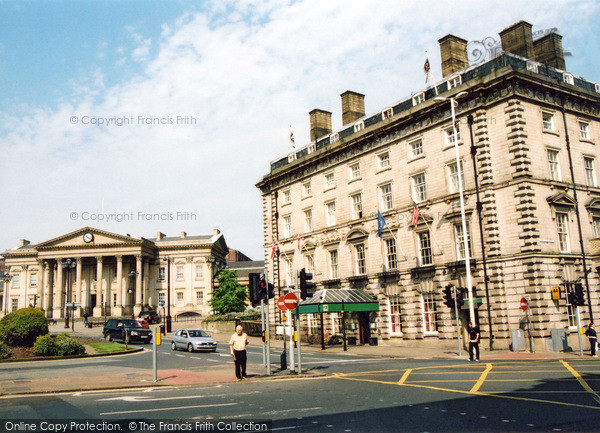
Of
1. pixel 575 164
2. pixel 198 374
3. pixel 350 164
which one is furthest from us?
pixel 350 164

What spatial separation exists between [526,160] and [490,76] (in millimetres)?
5920

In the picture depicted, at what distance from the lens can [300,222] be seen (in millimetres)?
49562

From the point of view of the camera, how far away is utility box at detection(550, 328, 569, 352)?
2909cm

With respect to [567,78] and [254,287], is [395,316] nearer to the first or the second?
[567,78]

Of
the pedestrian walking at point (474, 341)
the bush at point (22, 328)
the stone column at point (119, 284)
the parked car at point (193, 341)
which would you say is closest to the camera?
the pedestrian walking at point (474, 341)

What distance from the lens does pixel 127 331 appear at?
38750 millimetres

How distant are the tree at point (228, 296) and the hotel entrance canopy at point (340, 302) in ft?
109

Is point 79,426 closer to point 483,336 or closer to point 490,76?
point 483,336

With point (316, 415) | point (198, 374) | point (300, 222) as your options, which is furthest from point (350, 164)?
point (316, 415)

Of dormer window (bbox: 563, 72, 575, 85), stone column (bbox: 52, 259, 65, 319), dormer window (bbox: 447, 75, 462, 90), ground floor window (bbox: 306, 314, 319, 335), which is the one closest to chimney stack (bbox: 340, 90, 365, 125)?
dormer window (bbox: 447, 75, 462, 90)

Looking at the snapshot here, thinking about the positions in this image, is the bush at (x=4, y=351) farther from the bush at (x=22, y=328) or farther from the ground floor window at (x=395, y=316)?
the ground floor window at (x=395, y=316)

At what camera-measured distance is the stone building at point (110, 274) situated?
322 feet

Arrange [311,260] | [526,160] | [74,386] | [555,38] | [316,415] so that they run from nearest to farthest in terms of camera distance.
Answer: [316,415] → [74,386] → [526,160] → [555,38] → [311,260]

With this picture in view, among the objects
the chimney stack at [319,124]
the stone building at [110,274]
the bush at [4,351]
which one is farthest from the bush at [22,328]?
the stone building at [110,274]
